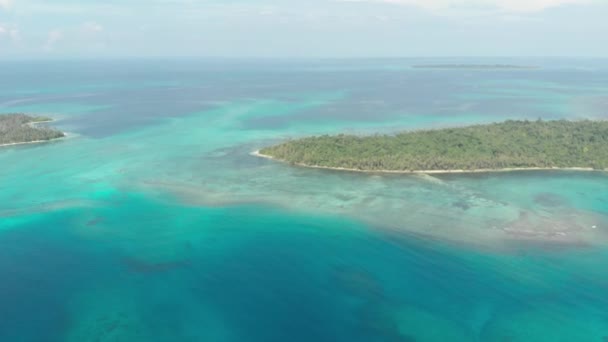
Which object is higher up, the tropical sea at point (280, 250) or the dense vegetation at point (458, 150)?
the dense vegetation at point (458, 150)

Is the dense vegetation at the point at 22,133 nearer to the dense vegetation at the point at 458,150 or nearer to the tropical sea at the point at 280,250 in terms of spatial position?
the tropical sea at the point at 280,250

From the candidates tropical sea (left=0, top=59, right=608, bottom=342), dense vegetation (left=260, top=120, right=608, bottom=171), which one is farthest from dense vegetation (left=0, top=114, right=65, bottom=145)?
dense vegetation (left=260, top=120, right=608, bottom=171)

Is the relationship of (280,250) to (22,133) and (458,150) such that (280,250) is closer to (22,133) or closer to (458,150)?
(458,150)

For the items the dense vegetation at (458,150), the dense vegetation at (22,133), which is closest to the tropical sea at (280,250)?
the dense vegetation at (458,150)

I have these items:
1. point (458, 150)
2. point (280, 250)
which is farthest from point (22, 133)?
point (458, 150)

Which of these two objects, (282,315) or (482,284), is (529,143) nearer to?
(482,284)

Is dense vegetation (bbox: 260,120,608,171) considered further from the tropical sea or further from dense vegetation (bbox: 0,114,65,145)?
dense vegetation (bbox: 0,114,65,145)
